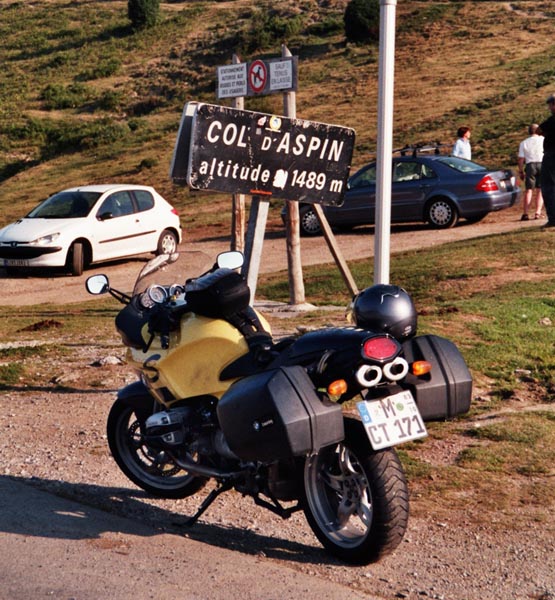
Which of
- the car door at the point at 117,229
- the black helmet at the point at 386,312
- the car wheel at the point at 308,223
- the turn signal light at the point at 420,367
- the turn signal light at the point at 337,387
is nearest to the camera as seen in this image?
the turn signal light at the point at 337,387

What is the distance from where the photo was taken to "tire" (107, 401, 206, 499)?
6551mm

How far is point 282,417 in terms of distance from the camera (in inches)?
199

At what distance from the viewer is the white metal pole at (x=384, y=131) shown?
8156 millimetres

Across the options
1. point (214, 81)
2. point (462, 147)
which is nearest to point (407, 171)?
point (462, 147)

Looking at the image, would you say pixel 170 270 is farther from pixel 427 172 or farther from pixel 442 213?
pixel 442 213

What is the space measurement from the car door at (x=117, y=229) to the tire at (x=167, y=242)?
1.10 feet

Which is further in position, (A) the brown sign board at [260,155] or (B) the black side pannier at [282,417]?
(A) the brown sign board at [260,155]

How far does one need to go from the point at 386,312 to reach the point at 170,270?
156 centimetres

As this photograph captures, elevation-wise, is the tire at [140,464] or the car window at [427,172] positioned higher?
the tire at [140,464]

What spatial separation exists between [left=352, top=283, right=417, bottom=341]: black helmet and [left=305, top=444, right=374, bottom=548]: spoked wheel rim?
0.60 meters

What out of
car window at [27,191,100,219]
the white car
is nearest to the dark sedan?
the white car

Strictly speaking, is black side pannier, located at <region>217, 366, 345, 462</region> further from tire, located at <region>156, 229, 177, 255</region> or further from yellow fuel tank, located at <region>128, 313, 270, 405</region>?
tire, located at <region>156, 229, 177, 255</region>

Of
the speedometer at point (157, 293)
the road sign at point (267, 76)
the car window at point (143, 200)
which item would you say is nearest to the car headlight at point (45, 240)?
the car window at point (143, 200)

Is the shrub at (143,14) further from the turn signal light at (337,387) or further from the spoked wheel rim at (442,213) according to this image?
the turn signal light at (337,387)
